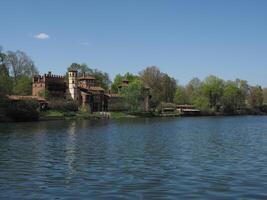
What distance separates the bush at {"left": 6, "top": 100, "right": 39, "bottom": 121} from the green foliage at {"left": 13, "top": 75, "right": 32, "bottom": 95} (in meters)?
30.6

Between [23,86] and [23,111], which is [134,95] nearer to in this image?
[23,86]

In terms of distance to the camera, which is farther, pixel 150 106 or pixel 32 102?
pixel 150 106

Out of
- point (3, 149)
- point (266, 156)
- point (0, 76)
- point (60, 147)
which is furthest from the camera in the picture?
point (0, 76)

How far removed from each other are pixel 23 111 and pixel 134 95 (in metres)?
58.8

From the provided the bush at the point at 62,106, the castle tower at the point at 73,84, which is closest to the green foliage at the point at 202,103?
the castle tower at the point at 73,84

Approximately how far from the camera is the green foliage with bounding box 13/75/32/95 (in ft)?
495

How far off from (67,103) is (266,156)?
112519mm

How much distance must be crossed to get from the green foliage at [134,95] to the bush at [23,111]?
50799mm

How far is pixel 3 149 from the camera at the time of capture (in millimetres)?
44125

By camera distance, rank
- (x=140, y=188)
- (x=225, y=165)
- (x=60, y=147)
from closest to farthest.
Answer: (x=140, y=188), (x=225, y=165), (x=60, y=147)

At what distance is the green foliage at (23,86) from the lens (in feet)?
495

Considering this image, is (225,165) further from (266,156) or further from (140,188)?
(140,188)

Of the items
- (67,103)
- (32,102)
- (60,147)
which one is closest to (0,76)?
(32,102)

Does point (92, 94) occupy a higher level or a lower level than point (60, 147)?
higher
